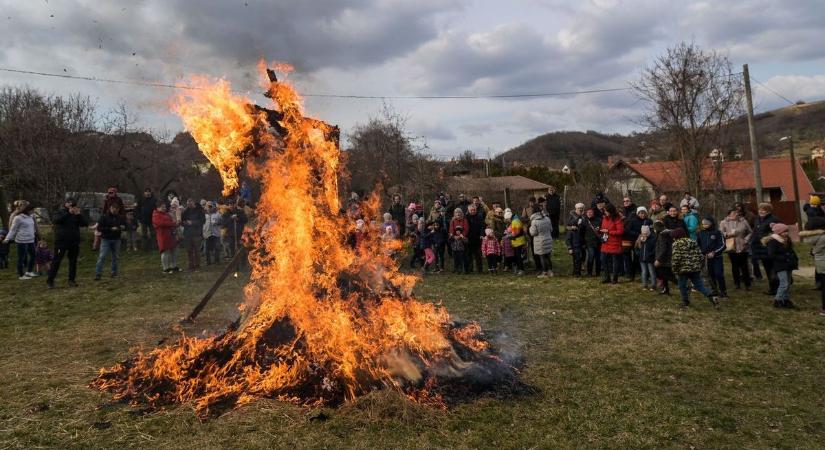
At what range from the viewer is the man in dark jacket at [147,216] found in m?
17.5

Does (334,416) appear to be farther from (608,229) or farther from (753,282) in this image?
(753,282)

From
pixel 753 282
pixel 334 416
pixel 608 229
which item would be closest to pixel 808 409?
pixel 334 416

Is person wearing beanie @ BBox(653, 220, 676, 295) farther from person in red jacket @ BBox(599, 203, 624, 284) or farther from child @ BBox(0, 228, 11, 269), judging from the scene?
child @ BBox(0, 228, 11, 269)

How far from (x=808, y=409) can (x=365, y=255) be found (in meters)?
5.29

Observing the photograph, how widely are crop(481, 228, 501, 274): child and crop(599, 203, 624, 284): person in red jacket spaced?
303 cm

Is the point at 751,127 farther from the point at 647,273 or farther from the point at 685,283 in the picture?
the point at 685,283

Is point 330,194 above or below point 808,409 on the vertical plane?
above

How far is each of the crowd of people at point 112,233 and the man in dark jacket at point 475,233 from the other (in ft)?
20.1

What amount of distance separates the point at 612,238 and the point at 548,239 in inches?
68.6

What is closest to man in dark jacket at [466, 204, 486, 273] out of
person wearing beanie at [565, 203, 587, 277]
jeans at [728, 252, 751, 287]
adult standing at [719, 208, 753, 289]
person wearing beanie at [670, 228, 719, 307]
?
person wearing beanie at [565, 203, 587, 277]

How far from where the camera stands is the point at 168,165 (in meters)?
29.1

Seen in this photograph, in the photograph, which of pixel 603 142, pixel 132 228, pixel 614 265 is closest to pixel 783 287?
pixel 614 265

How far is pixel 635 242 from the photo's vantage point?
39.4ft

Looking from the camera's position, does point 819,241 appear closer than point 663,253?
Yes
